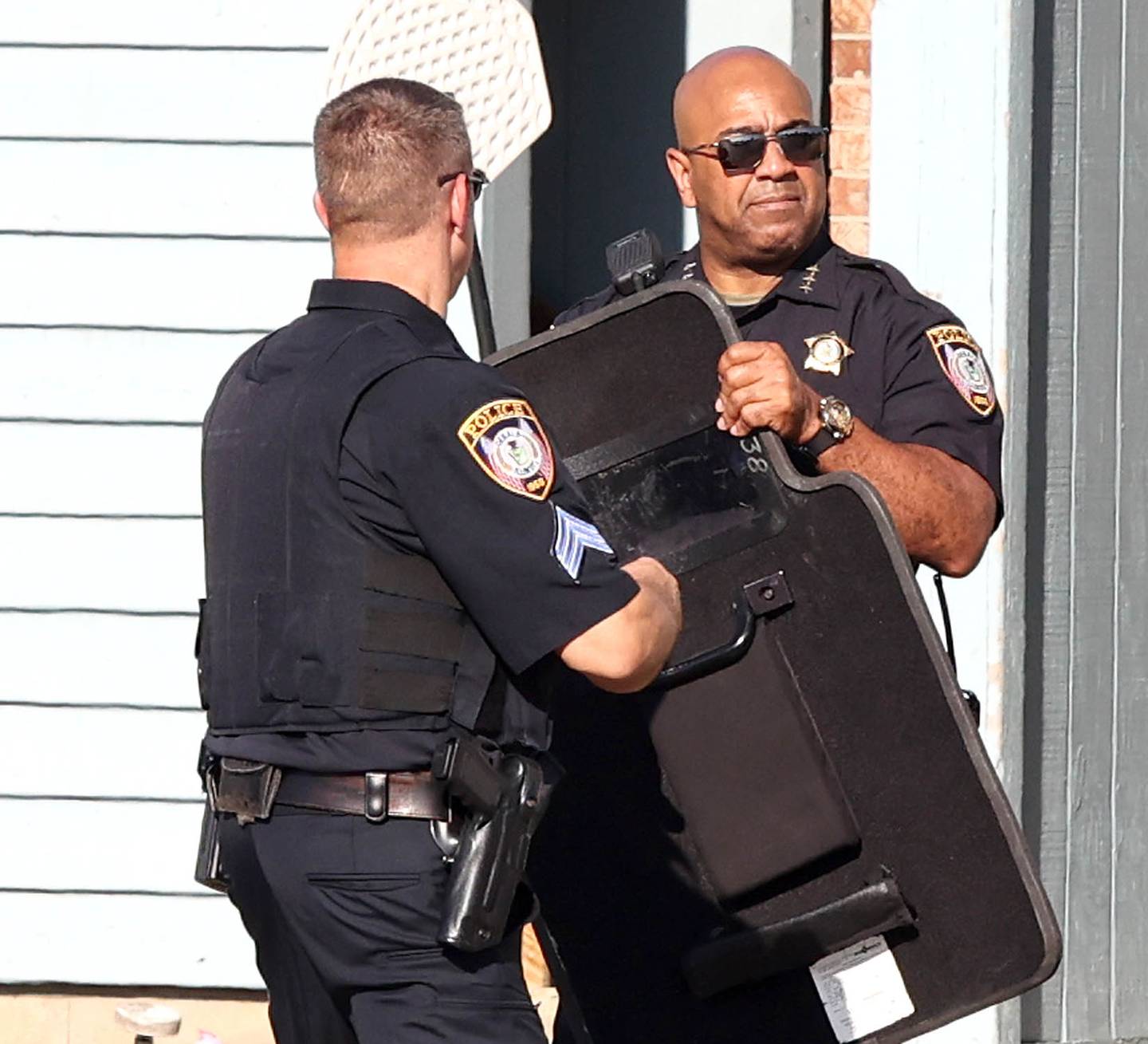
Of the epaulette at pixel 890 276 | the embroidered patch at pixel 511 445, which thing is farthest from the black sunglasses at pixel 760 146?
the embroidered patch at pixel 511 445

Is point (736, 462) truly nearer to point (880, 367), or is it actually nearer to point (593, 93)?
point (880, 367)

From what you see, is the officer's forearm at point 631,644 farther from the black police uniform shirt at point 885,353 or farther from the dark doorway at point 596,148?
the dark doorway at point 596,148

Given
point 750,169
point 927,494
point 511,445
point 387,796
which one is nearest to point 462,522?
point 511,445

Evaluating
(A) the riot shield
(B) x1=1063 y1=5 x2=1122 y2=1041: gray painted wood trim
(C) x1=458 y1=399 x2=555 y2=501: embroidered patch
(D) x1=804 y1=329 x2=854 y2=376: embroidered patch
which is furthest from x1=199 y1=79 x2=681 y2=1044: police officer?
(B) x1=1063 y1=5 x2=1122 y2=1041: gray painted wood trim

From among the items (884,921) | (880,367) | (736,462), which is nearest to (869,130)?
(880,367)

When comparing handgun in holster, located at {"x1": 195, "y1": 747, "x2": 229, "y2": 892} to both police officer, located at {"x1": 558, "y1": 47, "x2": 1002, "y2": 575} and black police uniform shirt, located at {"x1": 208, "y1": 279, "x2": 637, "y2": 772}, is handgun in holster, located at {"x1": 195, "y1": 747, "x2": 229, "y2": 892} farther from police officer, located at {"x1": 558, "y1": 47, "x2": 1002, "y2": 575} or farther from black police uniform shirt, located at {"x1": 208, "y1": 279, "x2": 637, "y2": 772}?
police officer, located at {"x1": 558, "y1": 47, "x2": 1002, "y2": 575}

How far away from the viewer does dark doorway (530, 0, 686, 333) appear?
548 cm

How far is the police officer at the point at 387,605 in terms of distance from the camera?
2889 millimetres

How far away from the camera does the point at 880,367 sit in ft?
12.0

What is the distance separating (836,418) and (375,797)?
0.94 metres

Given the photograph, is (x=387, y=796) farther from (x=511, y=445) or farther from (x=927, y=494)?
(x=927, y=494)

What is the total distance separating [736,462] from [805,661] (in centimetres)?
31

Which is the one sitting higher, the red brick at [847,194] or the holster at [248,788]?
the red brick at [847,194]

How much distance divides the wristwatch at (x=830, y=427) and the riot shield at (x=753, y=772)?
0.23 feet
